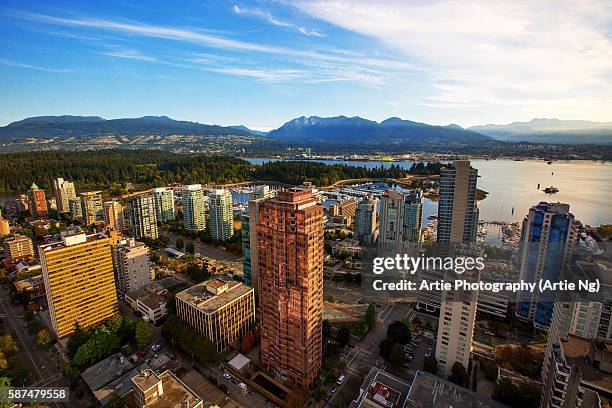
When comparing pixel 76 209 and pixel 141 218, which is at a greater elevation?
pixel 141 218

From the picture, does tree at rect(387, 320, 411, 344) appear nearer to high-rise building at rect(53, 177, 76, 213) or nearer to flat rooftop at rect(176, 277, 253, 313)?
flat rooftop at rect(176, 277, 253, 313)

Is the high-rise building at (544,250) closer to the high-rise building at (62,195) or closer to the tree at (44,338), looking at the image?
the tree at (44,338)

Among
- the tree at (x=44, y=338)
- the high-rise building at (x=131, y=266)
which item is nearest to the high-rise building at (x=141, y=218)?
the high-rise building at (x=131, y=266)

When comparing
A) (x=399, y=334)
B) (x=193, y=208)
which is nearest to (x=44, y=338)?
(x=399, y=334)

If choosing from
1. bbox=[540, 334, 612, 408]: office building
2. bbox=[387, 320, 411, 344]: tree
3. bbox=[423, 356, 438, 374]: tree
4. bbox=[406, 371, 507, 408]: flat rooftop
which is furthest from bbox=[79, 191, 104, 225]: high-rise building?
bbox=[540, 334, 612, 408]: office building

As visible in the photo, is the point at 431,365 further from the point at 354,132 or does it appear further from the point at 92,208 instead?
the point at 354,132

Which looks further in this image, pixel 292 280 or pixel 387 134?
pixel 387 134
